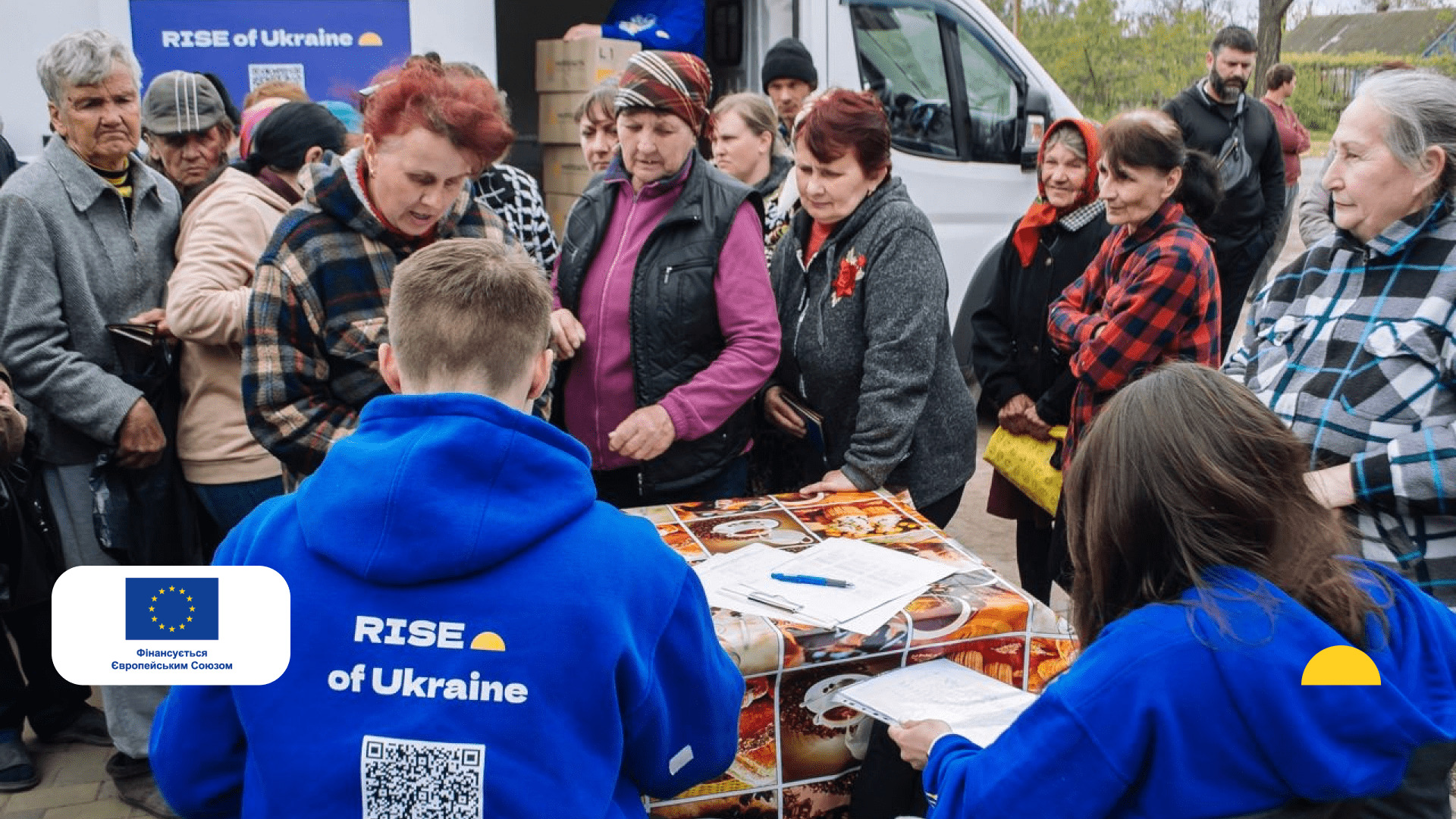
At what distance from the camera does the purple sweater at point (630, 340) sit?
111 inches

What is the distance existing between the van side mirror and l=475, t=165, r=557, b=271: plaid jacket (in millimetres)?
3118

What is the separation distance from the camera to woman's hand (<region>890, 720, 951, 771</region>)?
1764 mm

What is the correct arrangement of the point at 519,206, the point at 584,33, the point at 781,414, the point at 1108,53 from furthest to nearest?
the point at 1108,53
the point at 584,33
the point at 519,206
the point at 781,414

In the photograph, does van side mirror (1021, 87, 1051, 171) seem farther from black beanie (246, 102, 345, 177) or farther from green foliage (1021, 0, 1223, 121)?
green foliage (1021, 0, 1223, 121)

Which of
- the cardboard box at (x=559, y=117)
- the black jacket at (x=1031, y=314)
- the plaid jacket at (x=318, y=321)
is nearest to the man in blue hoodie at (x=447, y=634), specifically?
the plaid jacket at (x=318, y=321)

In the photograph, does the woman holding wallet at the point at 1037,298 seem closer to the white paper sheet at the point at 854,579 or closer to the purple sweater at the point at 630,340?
the purple sweater at the point at 630,340

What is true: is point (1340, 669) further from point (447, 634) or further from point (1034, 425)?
point (1034, 425)

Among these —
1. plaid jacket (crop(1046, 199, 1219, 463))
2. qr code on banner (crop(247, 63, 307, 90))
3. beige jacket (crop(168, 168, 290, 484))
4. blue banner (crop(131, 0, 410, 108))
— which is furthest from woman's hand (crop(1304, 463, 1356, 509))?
qr code on banner (crop(247, 63, 307, 90))

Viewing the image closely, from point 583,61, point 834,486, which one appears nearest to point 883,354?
point 834,486

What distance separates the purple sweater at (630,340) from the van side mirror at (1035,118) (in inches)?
139

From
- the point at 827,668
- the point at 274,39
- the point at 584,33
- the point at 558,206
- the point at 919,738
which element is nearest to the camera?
the point at 919,738

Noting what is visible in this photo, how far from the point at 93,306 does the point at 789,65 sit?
313cm

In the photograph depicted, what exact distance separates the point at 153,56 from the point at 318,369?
117 inches

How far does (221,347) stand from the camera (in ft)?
9.81
